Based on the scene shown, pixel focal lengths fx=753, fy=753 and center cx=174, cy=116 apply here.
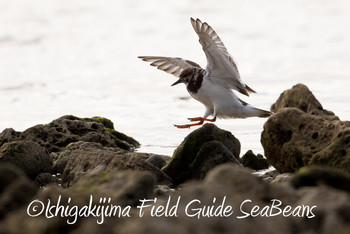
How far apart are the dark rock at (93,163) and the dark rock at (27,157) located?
33 cm

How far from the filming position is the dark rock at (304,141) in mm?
8867

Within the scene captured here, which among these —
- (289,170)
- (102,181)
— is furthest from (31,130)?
(102,181)

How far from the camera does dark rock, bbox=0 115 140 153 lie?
11.8 m

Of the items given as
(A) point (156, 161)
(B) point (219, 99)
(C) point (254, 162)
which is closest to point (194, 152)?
(A) point (156, 161)

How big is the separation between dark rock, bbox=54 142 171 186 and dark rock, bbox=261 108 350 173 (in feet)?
5.14

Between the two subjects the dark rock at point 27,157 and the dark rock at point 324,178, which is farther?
the dark rock at point 27,157

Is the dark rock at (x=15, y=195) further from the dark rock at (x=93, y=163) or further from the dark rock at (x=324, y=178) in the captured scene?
the dark rock at (x=93, y=163)

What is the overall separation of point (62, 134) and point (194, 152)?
2.99m

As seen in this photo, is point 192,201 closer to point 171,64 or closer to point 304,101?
point 171,64

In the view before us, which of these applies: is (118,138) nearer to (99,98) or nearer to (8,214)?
(99,98)

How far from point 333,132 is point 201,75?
2828 millimetres

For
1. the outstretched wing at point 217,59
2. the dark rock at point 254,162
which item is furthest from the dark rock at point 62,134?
the dark rock at point 254,162

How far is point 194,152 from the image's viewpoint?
9805 mm

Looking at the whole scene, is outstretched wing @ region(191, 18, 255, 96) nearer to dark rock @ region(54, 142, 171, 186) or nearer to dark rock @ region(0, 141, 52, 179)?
dark rock @ region(54, 142, 171, 186)
